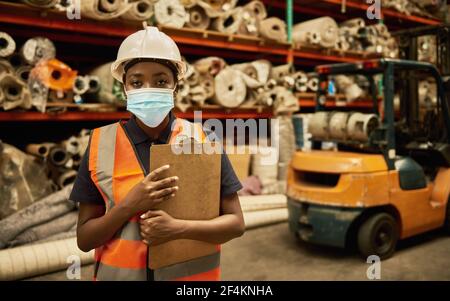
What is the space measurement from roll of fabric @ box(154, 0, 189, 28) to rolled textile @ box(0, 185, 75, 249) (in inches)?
82.5

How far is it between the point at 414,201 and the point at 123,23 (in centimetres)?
352

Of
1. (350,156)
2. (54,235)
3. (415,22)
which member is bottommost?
(54,235)

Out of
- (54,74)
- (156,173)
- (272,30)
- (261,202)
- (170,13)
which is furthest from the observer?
(272,30)

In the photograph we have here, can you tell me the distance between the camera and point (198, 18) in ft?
17.0

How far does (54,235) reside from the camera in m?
3.78

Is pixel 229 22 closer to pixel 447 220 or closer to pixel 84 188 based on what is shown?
pixel 447 220

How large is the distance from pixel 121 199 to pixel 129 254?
0.19 meters

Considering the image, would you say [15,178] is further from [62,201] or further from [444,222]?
[444,222]

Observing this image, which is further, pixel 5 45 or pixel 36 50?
pixel 36 50

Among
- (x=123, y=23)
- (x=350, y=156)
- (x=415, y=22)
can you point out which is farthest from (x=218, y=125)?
(x=415, y=22)

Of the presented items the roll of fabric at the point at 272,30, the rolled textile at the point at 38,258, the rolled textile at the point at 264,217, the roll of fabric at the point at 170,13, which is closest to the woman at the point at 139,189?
the rolled textile at the point at 38,258

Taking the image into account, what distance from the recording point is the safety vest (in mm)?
1374

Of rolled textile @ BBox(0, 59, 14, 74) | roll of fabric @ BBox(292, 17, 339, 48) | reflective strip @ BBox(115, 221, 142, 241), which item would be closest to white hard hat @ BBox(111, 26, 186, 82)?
reflective strip @ BBox(115, 221, 142, 241)

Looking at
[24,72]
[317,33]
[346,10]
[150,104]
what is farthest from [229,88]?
[150,104]
